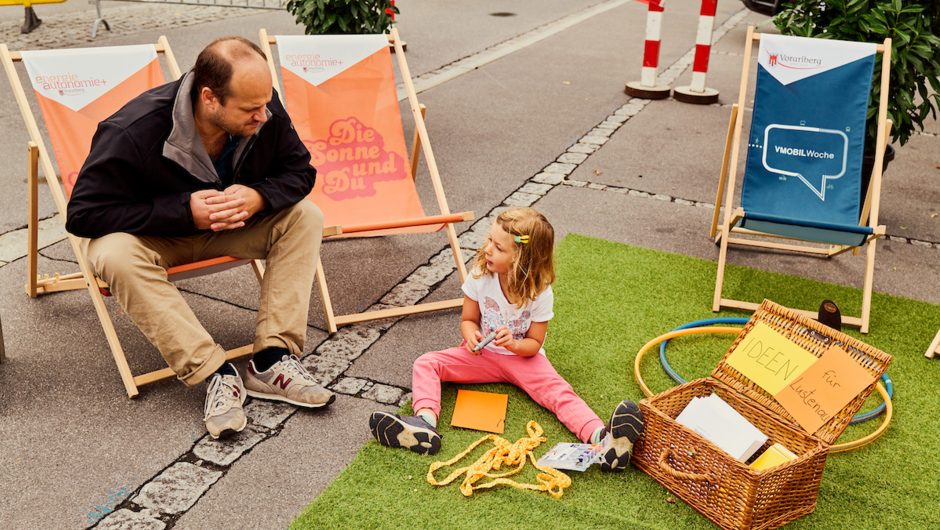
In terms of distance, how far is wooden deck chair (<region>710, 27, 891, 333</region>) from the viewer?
12.0 feet

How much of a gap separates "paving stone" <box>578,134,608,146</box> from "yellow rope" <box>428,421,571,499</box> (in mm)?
3859

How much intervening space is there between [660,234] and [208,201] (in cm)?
270

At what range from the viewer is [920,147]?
631cm

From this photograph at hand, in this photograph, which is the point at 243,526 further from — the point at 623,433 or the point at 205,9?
the point at 205,9

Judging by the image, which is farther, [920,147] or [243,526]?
[920,147]

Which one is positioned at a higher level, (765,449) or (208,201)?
(208,201)

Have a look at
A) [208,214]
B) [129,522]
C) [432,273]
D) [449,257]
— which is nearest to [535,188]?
[449,257]

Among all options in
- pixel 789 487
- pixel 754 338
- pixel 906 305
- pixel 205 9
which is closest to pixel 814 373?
pixel 754 338

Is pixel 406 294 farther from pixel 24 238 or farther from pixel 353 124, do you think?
pixel 24 238

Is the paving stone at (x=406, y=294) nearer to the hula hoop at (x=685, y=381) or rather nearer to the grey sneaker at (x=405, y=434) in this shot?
the grey sneaker at (x=405, y=434)

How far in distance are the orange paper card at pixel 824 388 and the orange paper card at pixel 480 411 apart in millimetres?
978

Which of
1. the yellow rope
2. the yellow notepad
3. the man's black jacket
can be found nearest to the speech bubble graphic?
the yellow notepad

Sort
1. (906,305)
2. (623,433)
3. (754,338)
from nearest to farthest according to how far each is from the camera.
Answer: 1. (623,433)
2. (754,338)
3. (906,305)

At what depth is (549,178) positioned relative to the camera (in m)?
5.14
